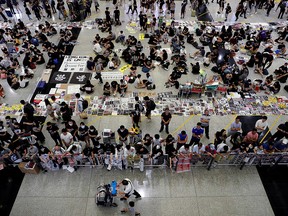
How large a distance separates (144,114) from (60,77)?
6.61 metres

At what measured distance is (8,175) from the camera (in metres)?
10.2

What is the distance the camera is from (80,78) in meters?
15.5

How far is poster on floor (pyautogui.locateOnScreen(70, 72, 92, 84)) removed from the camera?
50.2ft

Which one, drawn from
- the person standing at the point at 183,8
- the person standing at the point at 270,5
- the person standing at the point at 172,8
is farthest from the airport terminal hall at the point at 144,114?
the person standing at the point at 270,5

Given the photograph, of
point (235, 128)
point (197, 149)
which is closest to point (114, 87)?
point (197, 149)

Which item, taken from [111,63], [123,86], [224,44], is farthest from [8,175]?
[224,44]

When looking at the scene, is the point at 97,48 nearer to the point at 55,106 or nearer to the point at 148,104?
the point at 55,106

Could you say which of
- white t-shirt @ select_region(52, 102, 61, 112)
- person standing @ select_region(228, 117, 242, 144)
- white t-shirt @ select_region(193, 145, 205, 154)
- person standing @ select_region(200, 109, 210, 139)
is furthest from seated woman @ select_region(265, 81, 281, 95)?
white t-shirt @ select_region(52, 102, 61, 112)

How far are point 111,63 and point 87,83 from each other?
2738 millimetres

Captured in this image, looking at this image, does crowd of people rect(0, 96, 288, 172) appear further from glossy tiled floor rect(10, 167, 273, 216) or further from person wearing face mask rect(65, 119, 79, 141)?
glossy tiled floor rect(10, 167, 273, 216)

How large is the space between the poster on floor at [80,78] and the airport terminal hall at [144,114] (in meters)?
0.07

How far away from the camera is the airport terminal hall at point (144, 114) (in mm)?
9539

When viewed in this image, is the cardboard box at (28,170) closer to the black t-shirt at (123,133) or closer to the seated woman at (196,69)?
the black t-shirt at (123,133)

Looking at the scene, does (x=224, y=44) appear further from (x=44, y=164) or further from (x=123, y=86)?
(x=44, y=164)
